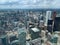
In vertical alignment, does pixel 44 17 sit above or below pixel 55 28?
above

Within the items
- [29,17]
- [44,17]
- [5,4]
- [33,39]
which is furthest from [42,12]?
[5,4]

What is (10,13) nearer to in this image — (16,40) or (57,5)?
(16,40)

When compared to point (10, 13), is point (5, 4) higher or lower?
higher

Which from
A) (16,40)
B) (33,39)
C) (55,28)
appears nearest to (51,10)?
(55,28)

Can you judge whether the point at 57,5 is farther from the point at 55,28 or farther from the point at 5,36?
the point at 5,36

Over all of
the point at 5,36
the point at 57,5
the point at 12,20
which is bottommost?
the point at 5,36

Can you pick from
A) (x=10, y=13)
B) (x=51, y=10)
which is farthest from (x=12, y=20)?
(x=51, y=10)

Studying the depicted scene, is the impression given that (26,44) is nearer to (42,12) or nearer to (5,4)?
(42,12)
